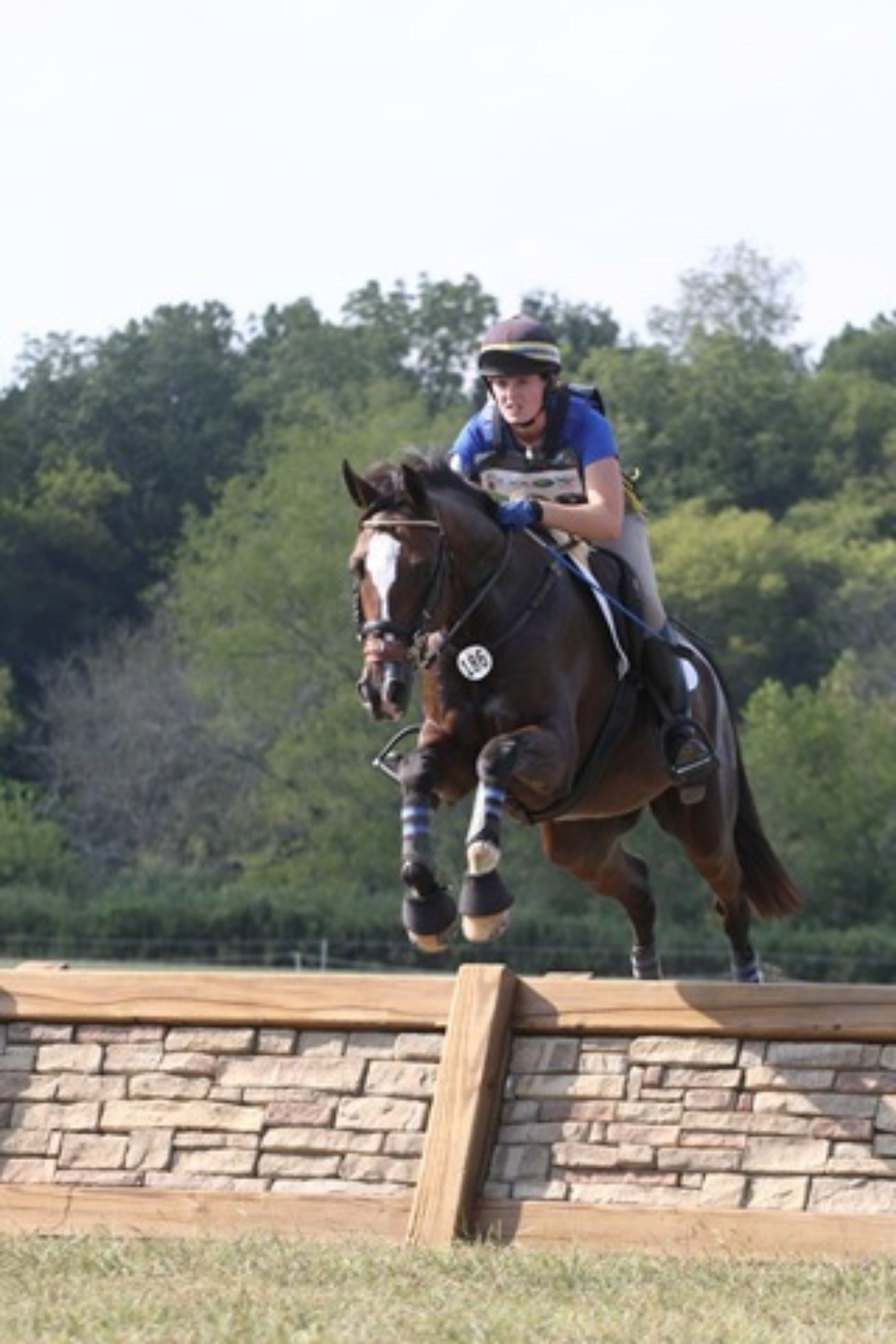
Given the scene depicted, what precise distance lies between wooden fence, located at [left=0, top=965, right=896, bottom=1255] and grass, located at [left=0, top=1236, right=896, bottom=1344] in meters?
0.21

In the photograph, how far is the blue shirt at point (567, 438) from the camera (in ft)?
32.9

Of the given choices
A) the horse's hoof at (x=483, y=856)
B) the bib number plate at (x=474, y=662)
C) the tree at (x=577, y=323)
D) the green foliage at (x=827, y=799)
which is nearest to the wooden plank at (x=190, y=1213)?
the horse's hoof at (x=483, y=856)

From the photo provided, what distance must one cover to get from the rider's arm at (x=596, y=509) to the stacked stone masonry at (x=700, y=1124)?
7.54ft

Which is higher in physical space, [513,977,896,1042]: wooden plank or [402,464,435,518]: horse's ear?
[402,464,435,518]: horse's ear

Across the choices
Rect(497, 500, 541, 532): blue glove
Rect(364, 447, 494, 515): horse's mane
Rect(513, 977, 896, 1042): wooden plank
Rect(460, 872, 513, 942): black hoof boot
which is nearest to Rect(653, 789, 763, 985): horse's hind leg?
Rect(497, 500, 541, 532): blue glove

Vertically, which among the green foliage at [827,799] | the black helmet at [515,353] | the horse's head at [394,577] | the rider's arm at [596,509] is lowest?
the green foliage at [827,799]

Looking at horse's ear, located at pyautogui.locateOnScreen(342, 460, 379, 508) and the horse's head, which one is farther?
horse's ear, located at pyautogui.locateOnScreen(342, 460, 379, 508)

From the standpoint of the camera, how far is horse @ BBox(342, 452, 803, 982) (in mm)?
9008

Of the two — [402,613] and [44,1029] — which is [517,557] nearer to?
[402,613]

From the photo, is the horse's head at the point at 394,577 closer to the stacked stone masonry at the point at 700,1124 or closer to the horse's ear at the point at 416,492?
the horse's ear at the point at 416,492

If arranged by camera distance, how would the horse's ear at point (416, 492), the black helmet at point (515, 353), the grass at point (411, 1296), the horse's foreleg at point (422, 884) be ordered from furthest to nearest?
1. the black helmet at point (515, 353)
2. the horse's ear at point (416, 492)
3. the horse's foreleg at point (422, 884)
4. the grass at point (411, 1296)

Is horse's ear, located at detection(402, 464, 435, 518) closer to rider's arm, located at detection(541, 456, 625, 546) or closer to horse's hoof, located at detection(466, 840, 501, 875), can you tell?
rider's arm, located at detection(541, 456, 625, 546)

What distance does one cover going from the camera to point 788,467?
7894cm

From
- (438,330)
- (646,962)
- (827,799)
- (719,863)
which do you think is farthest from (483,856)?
(438,330)
